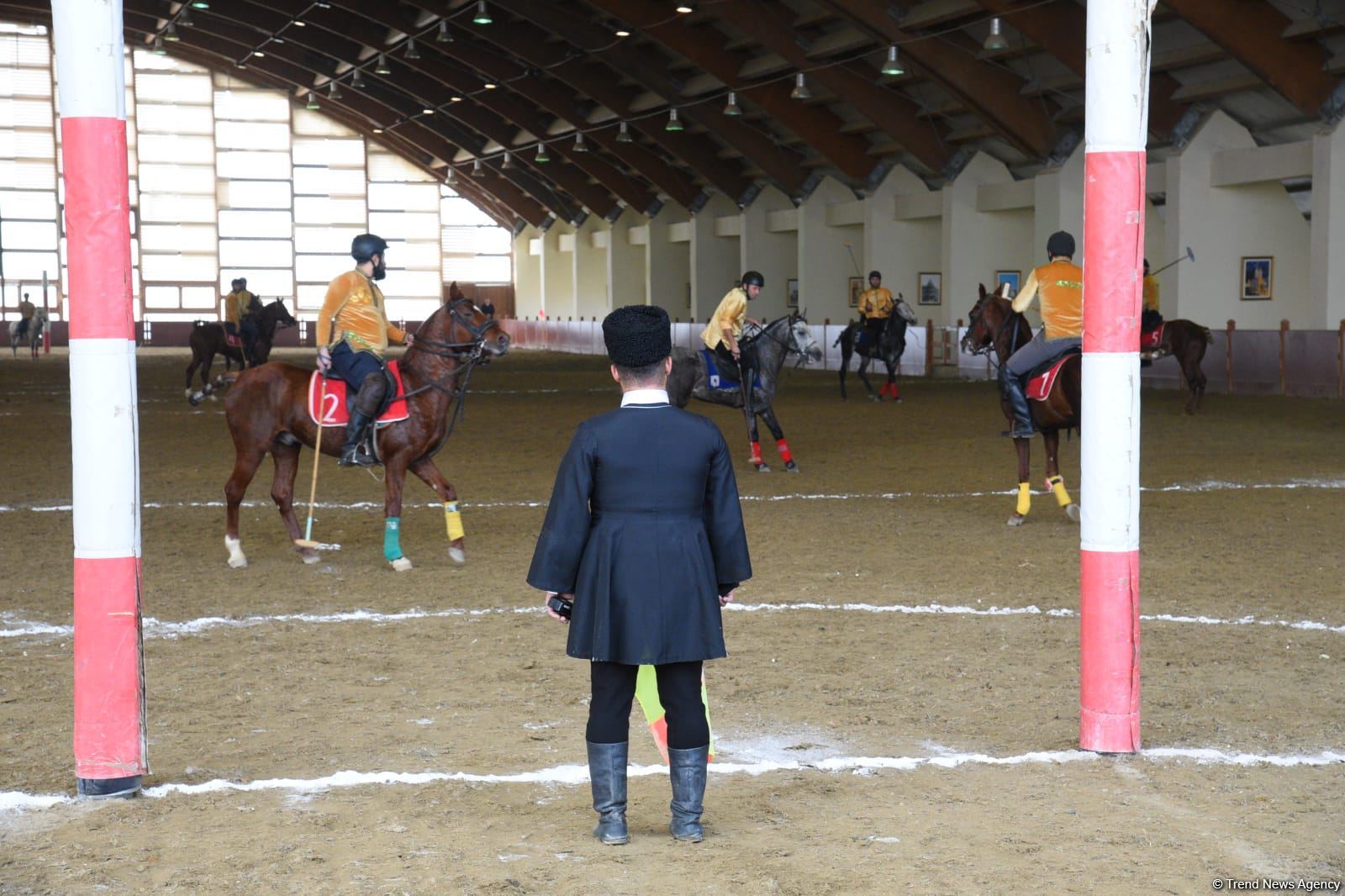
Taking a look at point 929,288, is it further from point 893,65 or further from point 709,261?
point 709,261

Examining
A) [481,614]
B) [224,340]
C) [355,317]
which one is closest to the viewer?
[481,614]

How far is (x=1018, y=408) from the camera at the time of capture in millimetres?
11203

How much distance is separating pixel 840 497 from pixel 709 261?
3313cm

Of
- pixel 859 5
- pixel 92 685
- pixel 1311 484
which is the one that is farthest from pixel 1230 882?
pixel 859 5

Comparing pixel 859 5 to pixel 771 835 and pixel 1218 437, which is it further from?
pixel 771 835

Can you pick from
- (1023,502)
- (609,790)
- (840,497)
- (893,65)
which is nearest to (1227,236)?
(893,65)

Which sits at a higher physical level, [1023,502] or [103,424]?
[103,424]

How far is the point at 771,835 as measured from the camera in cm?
448

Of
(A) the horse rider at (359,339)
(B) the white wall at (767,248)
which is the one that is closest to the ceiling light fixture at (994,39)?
(A) the horse rider at (359,339)

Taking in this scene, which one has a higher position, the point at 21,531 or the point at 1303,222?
the point at 1303,222

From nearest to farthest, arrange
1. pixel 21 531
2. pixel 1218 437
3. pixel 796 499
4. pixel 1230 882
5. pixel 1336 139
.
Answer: pixel 1230 882
pixel 21 531
pixel 796 499
pixel 1218 437
pixel 1336 139

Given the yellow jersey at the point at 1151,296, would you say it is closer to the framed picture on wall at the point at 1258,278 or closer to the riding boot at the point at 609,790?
the framed picture on wall at the point at 1258,278

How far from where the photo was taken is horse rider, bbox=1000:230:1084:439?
35.0 ft

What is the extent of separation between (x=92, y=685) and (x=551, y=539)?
1729mm
